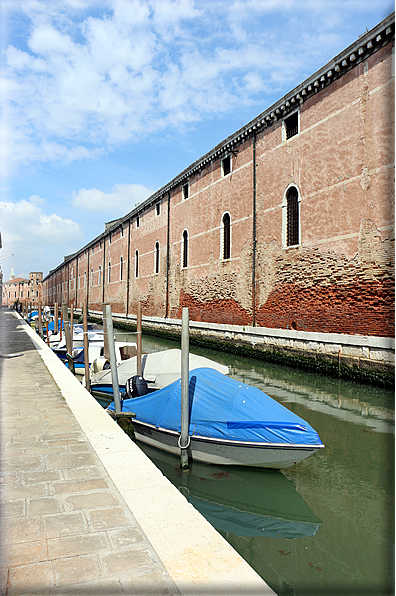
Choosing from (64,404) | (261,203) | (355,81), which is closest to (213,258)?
(261,203)

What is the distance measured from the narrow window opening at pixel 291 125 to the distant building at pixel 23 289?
239ft

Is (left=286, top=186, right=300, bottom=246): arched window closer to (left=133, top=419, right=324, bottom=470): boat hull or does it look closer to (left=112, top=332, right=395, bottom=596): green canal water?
(left=112, top=332, right=395, bottom=596): green canal water

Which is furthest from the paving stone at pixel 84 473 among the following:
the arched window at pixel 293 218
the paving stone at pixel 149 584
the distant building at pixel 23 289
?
the distant building at pixel 23 289

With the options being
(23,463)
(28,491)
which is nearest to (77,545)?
(28,491)

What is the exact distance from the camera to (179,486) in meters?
4.48

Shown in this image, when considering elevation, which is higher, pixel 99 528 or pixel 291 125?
pixel 291 125

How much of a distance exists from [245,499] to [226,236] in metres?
12.7

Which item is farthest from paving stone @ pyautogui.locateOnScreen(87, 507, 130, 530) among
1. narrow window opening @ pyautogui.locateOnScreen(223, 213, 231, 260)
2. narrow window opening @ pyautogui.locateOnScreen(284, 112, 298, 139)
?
narrow window opening @ pyautogui.locateOnScreen(223, 213, 231, 260)

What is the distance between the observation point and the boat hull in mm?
4273

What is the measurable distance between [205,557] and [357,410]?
20.1 ft

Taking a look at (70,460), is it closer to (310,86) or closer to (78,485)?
(78,485)

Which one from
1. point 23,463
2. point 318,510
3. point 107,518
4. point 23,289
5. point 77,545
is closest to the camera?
point 77,545

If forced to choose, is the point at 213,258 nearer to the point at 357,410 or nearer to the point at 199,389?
the point at 357,410

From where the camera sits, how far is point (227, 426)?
4559 mm
